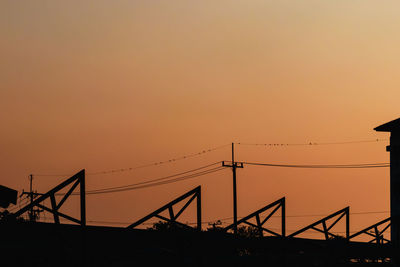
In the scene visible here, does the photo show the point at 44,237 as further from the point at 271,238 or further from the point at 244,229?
the point at 244,229

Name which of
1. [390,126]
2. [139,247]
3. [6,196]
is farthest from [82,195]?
[390,126]

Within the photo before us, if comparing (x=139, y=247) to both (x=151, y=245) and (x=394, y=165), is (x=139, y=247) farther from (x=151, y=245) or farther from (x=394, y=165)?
(x=394, y=165)

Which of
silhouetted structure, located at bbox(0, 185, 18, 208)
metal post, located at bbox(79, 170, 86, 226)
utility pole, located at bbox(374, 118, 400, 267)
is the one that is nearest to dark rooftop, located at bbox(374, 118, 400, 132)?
utility pole, located at bbox(374, 118, 400, 267)

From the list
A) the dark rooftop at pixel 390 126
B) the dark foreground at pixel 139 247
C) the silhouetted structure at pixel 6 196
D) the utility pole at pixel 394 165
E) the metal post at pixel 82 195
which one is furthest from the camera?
the dark rooftop at pixel 390 126

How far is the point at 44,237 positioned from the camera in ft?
94.6

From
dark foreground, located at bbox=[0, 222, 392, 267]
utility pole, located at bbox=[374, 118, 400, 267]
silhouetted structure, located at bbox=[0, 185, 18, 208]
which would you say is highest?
utility pole, located at bbox=[374, 118, 400, 267]

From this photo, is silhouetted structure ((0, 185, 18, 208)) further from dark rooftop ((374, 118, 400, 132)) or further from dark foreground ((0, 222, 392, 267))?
dark rooftop ((374, 118, 400, 132))

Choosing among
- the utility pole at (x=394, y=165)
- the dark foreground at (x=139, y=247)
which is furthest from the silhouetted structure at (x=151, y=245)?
the utility pole at (x=394, y=165)

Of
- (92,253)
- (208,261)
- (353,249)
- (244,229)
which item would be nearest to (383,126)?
(353,249)

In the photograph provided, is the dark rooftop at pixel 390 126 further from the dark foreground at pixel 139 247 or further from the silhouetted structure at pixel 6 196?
the silhouetted structure at pixel 6 196

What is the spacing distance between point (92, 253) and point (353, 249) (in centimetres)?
1533

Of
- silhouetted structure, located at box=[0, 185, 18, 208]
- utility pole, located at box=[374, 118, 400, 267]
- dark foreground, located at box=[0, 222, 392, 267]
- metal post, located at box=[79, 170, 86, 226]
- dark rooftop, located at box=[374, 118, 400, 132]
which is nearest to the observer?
silhouetted structure, located at box=[0, 185, 18, 208]

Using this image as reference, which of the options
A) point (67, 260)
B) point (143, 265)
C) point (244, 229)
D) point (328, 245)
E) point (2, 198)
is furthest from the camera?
point (244, 229)

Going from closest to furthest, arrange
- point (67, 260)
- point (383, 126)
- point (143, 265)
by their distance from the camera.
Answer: point (67, 260) → point (143, 265) → point (383, 126)
